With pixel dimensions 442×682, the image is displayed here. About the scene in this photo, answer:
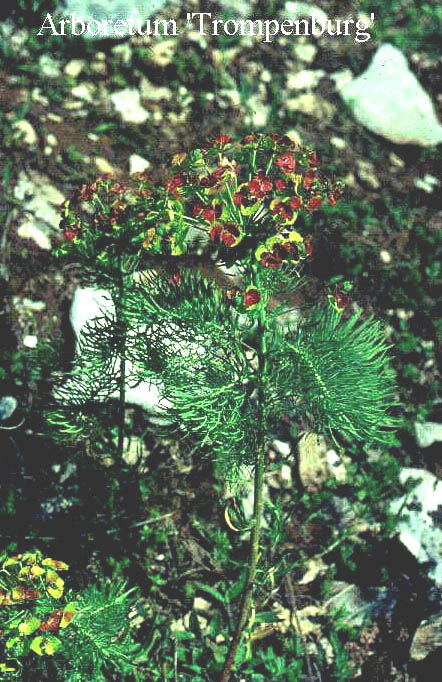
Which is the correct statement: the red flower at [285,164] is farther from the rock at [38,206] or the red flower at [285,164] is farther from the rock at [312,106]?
the rock at [312,106]

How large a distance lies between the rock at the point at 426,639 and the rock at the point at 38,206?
80.1 inches

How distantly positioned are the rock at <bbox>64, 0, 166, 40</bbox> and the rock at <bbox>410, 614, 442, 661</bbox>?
3122 millimetres

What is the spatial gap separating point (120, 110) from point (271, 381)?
2.62 m

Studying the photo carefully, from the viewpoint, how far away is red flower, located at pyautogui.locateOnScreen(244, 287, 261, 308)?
166 cm

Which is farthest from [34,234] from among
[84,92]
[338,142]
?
[338,142]

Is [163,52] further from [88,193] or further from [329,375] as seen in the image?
[329,375]

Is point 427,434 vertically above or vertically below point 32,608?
above

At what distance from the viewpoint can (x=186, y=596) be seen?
2.81m

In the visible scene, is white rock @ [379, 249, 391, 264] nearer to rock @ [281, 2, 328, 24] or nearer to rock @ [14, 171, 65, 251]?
rock @ [14, 171, 65, 251]

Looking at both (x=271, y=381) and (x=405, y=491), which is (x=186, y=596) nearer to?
(x=405, y=491)

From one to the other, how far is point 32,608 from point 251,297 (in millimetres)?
783

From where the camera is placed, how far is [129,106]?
418cm

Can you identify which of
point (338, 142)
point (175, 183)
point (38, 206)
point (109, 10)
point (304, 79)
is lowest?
point (175, 183)

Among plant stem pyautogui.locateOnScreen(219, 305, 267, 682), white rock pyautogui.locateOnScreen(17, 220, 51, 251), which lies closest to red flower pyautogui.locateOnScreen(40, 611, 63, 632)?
plant stem pyautogui.locateOnScreen(219, 305, 267, 682)
